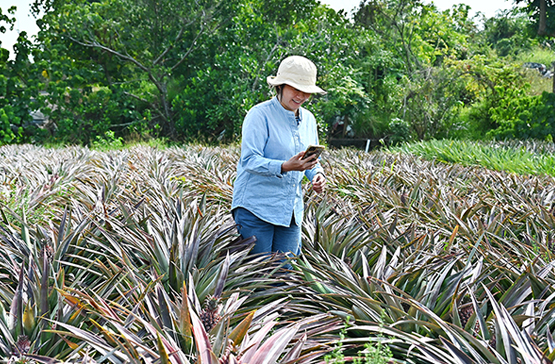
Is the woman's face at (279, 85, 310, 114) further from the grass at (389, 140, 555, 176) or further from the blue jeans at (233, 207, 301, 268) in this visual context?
the grass at (389, 140, 555, 176)

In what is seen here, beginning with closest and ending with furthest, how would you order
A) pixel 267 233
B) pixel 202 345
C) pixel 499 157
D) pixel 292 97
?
pixel 202 345 < pixel 292 97 < pixel 267 233 < pixel 499 157

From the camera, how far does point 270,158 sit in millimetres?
2574

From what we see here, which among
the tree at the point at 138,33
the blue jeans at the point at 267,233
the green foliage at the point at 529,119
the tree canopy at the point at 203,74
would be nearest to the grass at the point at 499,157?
the green foliage at the point at 529,119

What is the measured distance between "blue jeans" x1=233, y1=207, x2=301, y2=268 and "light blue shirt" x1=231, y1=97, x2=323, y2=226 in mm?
79

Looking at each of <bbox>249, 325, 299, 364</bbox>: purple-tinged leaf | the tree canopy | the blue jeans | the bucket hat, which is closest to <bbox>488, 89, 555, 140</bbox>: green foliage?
the tree canopy

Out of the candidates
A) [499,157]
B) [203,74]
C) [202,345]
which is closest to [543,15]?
[499,157]

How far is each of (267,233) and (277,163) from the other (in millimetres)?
529

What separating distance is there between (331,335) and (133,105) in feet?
46.1

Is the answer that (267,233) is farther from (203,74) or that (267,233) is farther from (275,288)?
(203,74)

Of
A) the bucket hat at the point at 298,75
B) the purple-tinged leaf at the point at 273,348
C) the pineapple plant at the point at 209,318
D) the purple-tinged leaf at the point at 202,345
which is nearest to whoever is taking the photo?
the purple-tinged leaf at the point at 202,345

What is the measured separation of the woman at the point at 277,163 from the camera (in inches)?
94.5

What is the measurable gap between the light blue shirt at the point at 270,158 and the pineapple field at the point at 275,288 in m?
0.27

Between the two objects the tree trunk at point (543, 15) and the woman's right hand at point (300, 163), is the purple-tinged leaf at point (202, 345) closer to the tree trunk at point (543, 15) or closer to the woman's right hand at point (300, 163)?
the woman's right hand at point (300, 163)

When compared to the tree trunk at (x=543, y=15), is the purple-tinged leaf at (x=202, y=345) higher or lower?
lower
